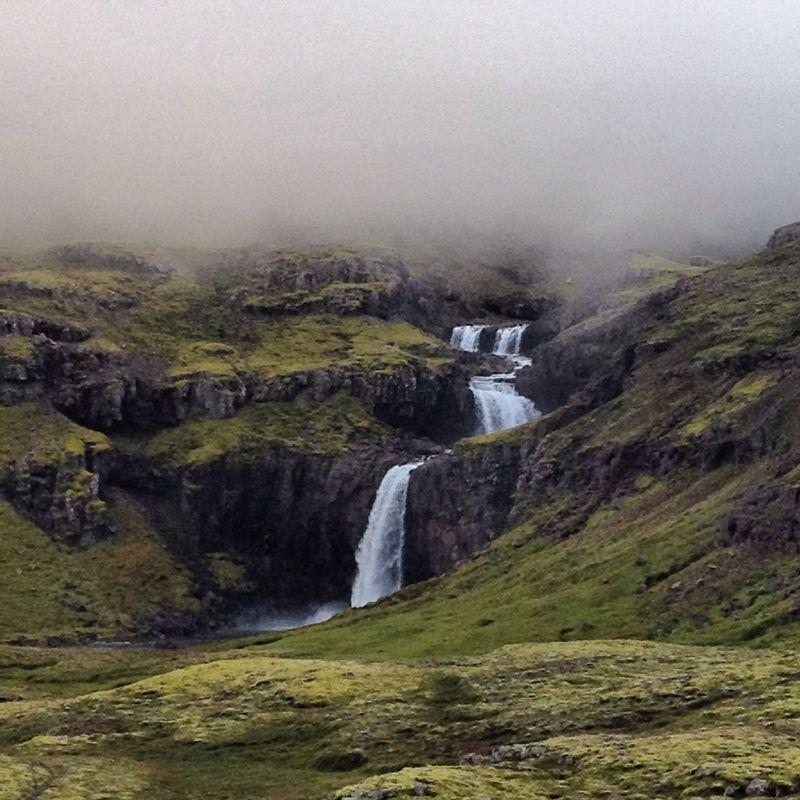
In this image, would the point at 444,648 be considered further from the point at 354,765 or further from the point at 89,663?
the point at 354,765

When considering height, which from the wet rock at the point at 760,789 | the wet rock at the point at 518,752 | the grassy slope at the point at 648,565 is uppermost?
the wet rock at the point at 760,789

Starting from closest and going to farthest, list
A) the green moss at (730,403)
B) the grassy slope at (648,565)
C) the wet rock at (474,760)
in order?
the wet rock at (474,760)
the grassy slope at (648,565)
the green moss at (730,403)

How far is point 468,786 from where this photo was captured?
186ft

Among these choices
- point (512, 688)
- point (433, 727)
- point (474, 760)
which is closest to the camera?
point (474, 760)

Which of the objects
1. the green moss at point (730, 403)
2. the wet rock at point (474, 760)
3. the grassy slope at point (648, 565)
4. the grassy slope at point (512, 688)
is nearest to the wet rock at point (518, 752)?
the wet rock at point (474, 760)

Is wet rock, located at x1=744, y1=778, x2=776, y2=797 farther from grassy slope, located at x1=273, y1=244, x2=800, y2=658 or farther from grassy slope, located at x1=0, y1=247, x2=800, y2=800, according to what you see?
grassy slope, located at x1=273, y1=244, x2=800, y2=658

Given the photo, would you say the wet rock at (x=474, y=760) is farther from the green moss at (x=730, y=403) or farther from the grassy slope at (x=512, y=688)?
the green moss at (x=730, y=403)

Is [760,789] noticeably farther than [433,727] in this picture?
No

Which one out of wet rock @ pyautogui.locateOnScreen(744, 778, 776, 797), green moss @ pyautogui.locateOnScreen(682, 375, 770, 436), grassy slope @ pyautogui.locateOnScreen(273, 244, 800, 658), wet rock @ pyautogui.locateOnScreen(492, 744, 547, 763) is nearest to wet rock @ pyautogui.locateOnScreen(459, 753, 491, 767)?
wet rock @ pyautogui.locateOnScreen(492, 744, 547, 763)

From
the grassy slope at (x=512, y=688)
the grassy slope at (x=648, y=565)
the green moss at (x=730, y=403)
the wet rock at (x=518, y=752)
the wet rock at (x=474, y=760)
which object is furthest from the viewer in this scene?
the green moss at (x=730, y=403)

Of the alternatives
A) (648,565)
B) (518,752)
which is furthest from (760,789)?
(648,565)

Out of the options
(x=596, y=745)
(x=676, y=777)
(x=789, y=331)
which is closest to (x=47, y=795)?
(x=596, y=745)

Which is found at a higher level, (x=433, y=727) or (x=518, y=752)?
(x=518, y=752)

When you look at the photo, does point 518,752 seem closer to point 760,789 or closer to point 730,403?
point 760,789
